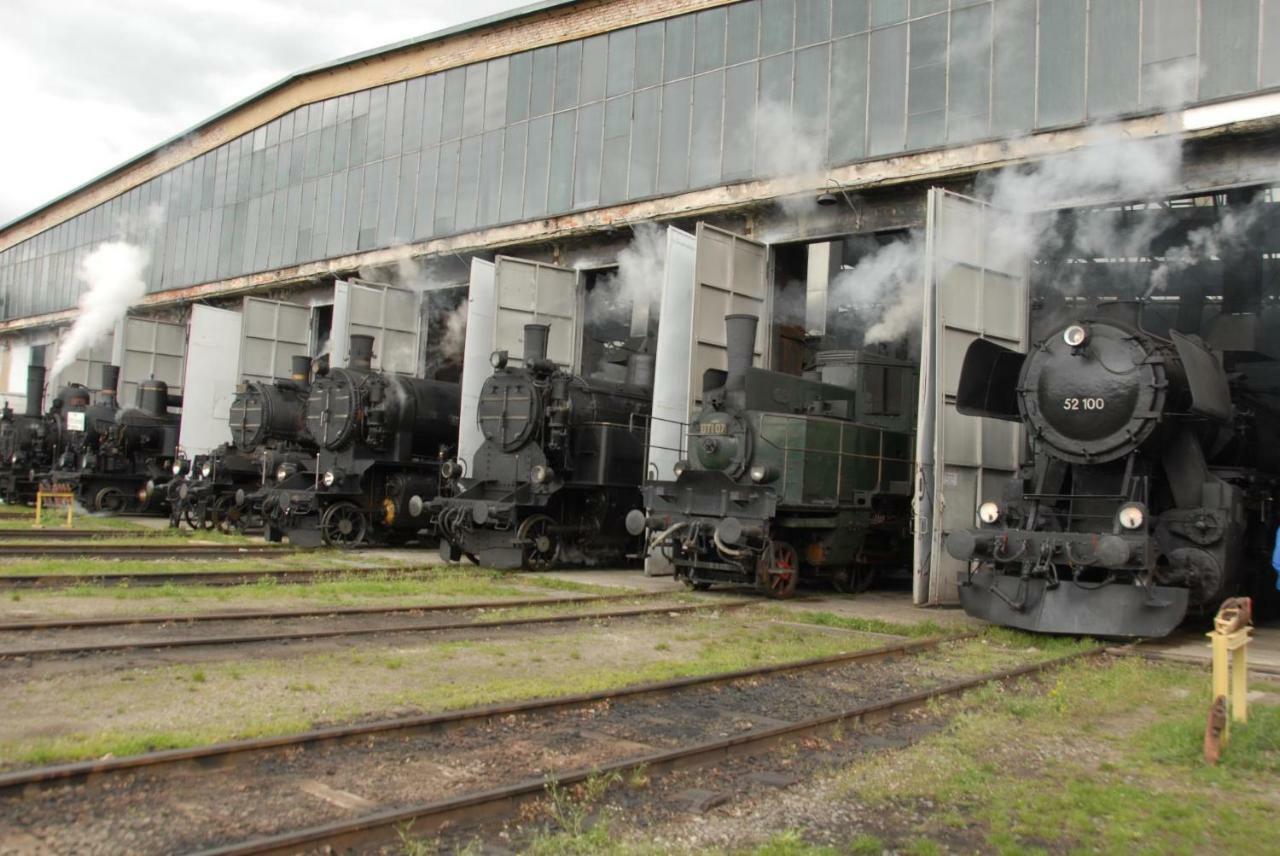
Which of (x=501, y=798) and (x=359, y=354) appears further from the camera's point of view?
(x=359, y=354)

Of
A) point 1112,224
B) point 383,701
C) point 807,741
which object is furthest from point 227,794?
point 1112,224

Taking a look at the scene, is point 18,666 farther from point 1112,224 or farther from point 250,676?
point 1112,224

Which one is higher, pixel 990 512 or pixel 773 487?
pixel 773 487

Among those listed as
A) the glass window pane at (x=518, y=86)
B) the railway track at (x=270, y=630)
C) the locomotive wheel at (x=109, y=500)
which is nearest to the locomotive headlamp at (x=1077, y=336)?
the railway track at (x=270, y=630)

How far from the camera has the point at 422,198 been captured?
908 inches

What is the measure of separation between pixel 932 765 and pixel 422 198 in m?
20.2

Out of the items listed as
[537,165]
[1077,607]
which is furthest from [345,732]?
[537,165]

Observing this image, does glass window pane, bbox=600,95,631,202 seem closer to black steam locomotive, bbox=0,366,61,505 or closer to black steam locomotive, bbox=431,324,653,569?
black steam locomotive, bbox=431,324,653,569

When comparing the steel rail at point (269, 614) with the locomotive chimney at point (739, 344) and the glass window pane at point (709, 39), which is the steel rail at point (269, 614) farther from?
the glass window pane at point (709, 39)

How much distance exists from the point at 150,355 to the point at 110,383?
4.90 meters

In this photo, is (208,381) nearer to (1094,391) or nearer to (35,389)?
(35,389)

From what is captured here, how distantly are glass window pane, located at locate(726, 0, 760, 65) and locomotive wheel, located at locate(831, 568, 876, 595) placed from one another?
8996 mm

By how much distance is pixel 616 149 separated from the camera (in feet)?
63.5

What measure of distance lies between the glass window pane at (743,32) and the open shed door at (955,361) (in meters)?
5.97
